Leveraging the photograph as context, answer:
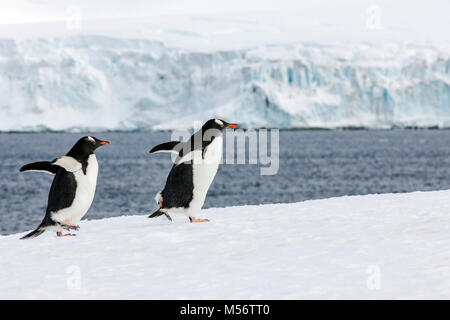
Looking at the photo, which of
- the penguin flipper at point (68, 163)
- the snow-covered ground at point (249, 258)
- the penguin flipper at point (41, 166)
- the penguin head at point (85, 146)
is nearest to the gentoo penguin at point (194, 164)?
the snow-covered ground at point (249, 258)

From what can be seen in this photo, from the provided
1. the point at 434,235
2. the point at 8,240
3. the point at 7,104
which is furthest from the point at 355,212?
the point at 7,104

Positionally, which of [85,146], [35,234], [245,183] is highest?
[85,146]

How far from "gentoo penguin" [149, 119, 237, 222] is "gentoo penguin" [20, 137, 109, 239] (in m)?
0.86

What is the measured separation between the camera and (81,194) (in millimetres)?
7375

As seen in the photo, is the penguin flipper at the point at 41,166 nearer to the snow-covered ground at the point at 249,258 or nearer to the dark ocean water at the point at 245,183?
the snow-covered ground at the point at 249,258

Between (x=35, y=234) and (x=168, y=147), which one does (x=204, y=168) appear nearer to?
(x=168, y=147)

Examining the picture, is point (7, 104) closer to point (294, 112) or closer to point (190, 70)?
point (190, 70)

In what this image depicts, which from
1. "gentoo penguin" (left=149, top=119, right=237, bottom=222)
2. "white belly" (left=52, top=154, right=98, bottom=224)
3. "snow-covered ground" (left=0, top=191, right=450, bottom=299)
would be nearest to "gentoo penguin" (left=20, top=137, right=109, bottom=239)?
"white belly" (left=52, top=154, right=98, bottom=224)

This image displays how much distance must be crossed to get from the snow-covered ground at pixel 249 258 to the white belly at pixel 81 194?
0.28m

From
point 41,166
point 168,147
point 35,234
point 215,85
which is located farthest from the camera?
point 215,85

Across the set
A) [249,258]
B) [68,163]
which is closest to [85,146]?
[68,163]

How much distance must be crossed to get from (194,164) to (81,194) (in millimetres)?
1380

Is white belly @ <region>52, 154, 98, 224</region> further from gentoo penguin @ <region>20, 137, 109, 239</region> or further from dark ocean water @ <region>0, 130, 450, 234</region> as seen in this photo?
dark ocean water @ <region>0, 130, 450, 234</region>
